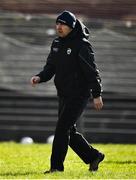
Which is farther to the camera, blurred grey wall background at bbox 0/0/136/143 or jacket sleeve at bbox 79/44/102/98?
blurred grey wall background at bbox 0/0/136/143

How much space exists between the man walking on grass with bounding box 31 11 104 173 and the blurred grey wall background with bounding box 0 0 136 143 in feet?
25.7

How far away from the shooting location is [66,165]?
403 inches

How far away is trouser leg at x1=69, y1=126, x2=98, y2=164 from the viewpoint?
358 inches

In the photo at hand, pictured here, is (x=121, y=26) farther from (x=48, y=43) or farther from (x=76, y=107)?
(x=76, y=107)

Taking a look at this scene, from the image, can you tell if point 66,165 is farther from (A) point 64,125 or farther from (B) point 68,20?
(B) point 68,20

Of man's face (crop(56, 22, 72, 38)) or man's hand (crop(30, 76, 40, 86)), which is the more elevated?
man's face (crop(56, 22, 72, 38))

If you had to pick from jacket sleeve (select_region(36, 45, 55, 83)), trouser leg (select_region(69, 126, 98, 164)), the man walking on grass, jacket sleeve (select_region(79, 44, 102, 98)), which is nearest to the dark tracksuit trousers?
the man walking on grass

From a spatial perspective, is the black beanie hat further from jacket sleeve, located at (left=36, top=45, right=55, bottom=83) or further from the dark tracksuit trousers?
the dark tracksuit trousers

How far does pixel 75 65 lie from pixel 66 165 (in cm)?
185


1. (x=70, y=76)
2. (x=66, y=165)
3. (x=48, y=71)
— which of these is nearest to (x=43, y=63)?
(x=66, y=165)

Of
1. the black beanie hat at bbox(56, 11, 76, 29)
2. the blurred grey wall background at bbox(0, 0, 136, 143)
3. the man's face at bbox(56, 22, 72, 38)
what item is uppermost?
the black beanie hat at bbox(56, 11, 76, 29)

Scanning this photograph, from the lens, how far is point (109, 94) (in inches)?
665

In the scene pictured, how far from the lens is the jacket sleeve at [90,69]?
28.5 ft

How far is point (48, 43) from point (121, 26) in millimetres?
1571
